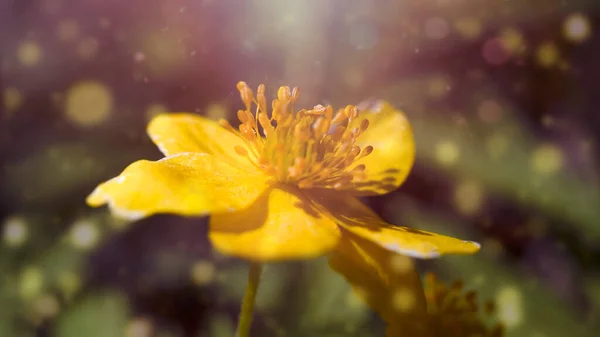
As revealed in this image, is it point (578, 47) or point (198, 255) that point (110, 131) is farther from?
point (578, 47)

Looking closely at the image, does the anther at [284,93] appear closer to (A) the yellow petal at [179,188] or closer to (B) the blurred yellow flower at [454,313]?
(A) the yellow petal at [179,188]

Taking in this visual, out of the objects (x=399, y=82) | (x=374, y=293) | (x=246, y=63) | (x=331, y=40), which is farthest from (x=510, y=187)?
(x=374, y=293)

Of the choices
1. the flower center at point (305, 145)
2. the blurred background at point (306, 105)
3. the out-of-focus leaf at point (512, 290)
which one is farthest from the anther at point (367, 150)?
the out-of-focus leaf at point (512, 290)

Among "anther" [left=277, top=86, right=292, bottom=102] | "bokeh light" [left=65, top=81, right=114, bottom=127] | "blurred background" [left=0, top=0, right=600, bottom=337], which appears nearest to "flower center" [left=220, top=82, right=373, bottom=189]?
"anther" [left=277, top=86, right=292, bottom=102]

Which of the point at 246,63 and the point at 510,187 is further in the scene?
the point at 510,187

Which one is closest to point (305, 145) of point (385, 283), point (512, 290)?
point (385, 283)

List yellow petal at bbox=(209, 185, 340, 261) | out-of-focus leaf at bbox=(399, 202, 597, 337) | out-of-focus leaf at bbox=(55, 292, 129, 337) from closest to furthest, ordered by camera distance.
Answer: yellow petal at bbox=(209, 185, 340, 261) < out-of-focus leaf at bbox=(55, 292, 129, 337) < out-of-focus leaf at bbox=(399, 202, 597, 337)

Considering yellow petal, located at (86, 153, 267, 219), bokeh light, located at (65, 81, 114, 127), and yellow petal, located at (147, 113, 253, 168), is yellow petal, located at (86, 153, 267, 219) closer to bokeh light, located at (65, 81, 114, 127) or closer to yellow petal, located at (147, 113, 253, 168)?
yellow petal, located at (147, 113, 253, 168)
